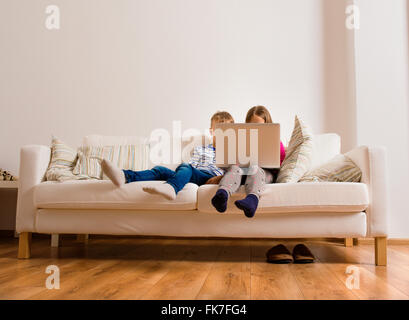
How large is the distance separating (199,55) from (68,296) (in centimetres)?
250

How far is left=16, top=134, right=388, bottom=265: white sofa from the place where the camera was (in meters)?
1.97

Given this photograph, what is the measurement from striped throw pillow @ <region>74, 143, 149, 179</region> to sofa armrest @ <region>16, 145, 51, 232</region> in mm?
297

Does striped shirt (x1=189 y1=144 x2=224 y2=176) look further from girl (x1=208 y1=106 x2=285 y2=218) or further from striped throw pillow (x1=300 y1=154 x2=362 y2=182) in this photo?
striped throw pillow (x1=300 y1=154 x2=362 y2=182)

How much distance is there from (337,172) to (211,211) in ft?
2.49

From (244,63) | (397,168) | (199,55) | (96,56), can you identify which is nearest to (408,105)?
(397,168)

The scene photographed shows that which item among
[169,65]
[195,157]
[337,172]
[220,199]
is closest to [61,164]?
[195,157]

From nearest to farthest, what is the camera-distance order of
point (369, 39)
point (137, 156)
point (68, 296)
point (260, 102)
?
1. point (68, 296)
2. point (137, 156)
3. point (369, 39)
4. point (260, 102)

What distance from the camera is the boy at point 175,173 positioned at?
6.43 ft

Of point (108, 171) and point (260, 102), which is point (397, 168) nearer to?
point (260, 102)

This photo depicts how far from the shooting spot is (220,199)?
1836 mm

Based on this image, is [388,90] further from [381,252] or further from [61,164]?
[61,164]

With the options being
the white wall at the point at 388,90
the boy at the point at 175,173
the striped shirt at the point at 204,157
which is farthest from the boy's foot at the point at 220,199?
the white wall at the point at 388,90

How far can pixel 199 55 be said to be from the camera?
11.0 ft

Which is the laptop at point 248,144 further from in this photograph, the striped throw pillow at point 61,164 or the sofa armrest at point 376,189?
the striped throw pillow at point 61,164
